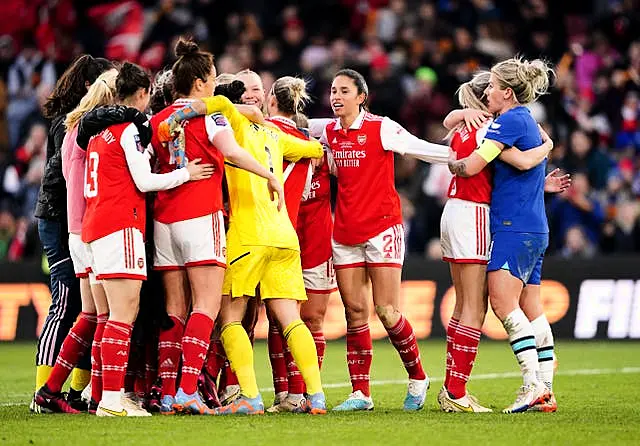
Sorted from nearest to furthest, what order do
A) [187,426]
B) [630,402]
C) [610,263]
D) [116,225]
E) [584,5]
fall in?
[187,426] < [116,225] < [630,402] < [610,263] < [584,5]

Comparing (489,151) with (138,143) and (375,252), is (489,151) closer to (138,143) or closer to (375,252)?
(375,252)

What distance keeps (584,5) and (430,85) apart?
151 inches

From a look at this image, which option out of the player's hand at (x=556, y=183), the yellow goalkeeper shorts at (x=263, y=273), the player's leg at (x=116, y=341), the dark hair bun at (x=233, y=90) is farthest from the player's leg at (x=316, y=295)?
the player's hand at (x=556, y=183)

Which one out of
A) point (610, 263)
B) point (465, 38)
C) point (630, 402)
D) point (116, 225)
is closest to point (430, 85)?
point (465, 38)

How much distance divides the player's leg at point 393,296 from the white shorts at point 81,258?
197 cm

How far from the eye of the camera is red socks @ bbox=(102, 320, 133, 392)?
8.20m

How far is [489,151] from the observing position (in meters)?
8.64

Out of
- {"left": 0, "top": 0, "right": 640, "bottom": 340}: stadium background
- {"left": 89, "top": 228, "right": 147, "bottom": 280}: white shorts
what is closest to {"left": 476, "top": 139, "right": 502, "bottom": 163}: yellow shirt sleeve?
{"left": 89, "top": 228, "right": 147, "bottom": 280}: white shorts

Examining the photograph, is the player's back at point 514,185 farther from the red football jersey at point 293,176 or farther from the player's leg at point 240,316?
the player's leg at point 240,316

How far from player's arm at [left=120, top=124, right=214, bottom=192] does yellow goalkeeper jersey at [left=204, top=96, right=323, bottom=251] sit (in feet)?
1.53

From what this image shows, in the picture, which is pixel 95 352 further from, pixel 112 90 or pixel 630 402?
pixel 630 402

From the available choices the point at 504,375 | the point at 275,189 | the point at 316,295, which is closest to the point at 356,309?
the point at 316,295

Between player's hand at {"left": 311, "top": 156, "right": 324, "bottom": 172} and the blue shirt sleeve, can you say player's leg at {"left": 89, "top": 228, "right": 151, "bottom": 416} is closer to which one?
player's hand at {"left": 311, "top": 156, "right": 324, "bottom": 172}

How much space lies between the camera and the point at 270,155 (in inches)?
343
